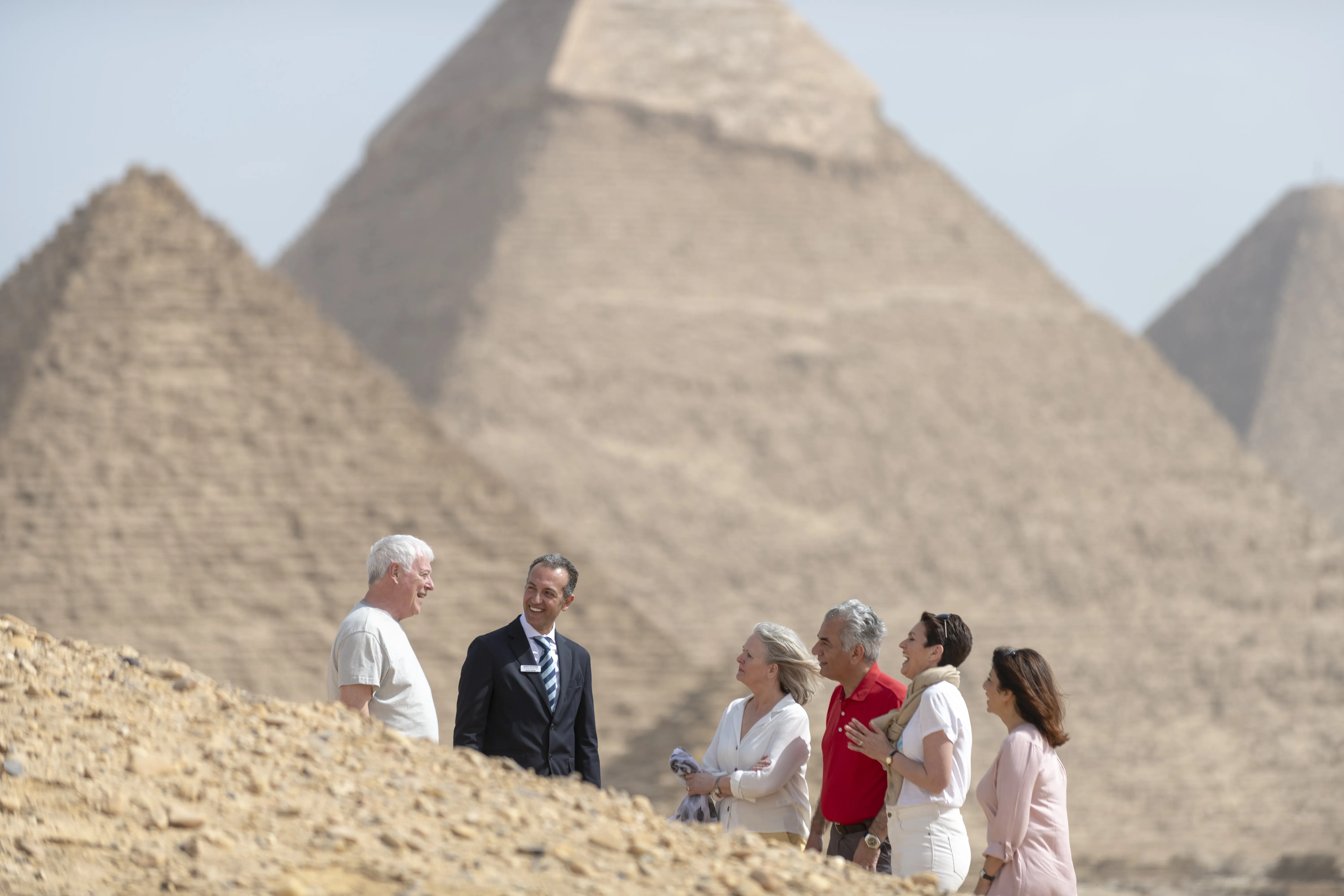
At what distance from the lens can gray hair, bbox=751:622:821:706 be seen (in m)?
6.79

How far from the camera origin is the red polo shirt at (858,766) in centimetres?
680

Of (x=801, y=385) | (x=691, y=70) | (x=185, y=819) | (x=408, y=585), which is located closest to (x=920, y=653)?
(x=408, y=585)

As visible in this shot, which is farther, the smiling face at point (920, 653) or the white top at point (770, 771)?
the white top at point (770, 771)

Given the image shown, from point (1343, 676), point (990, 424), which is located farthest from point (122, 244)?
point (1343, 676)

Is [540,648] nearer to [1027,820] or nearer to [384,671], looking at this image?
[384,671]

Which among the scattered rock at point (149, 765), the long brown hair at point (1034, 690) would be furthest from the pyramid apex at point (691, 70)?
the scattered rock at point (149, 765)

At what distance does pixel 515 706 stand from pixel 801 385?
46.0m

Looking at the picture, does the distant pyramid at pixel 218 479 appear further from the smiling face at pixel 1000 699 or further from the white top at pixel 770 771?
the smiling face at pixel 1000 699

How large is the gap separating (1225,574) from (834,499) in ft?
34.5

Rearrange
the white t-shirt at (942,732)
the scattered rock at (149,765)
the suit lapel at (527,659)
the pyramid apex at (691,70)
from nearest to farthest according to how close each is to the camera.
→ 1. the scattered rock at (149,765)
2. the white t-shirt at (942,732)
3. the suit lapel at (527,659)
4. the pyramid apex at (691,70)

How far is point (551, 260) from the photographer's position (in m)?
53.9

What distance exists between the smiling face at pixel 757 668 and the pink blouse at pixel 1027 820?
0.83 metres

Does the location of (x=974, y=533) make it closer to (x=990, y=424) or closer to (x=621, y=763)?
(x=990, y=424)

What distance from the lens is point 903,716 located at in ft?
21.7
